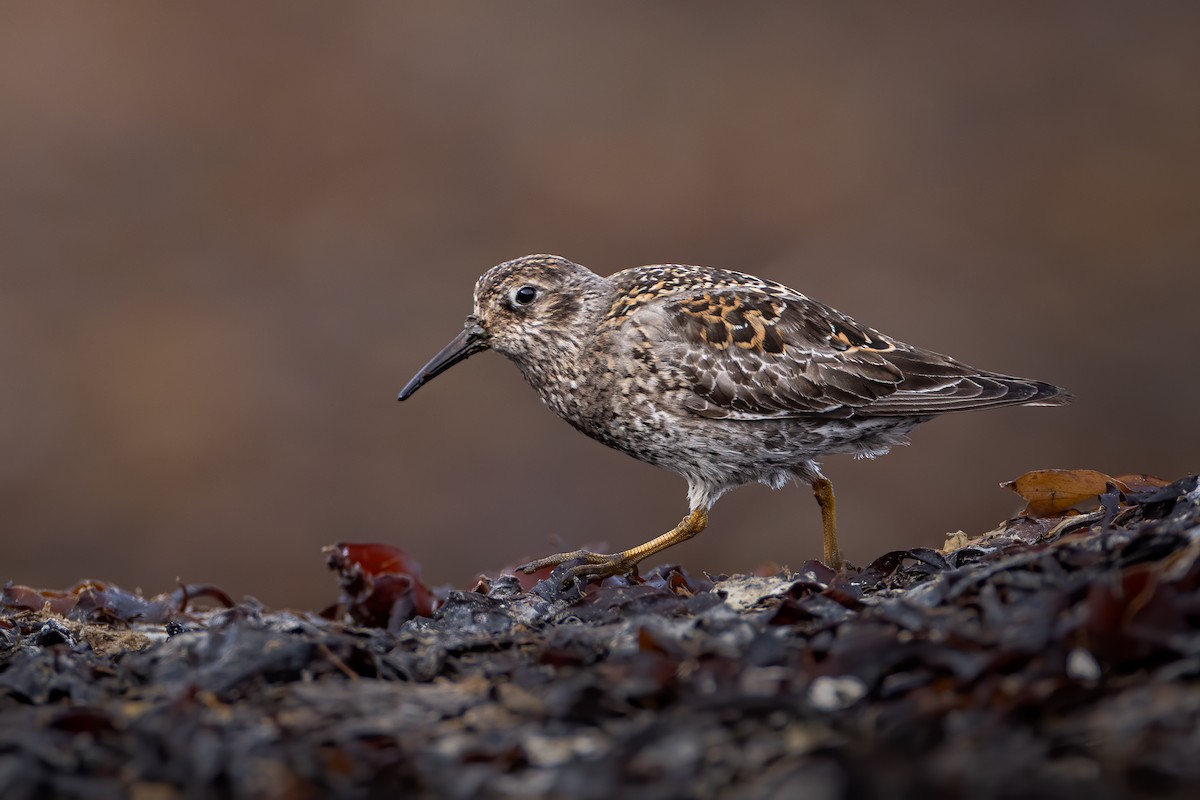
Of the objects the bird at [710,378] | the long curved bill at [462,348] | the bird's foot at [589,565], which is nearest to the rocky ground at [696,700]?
the bird's foot at [589,565]

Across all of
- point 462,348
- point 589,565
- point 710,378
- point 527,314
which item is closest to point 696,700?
point 589,565

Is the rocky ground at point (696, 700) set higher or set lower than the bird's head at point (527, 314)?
lower

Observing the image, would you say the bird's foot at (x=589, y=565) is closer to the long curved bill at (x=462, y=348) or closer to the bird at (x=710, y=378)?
the bird at (x=710, y=378)

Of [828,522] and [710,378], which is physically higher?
[710,378]

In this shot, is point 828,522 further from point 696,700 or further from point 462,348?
point 696,700

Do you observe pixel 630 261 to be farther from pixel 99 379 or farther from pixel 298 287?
pixel 99 379

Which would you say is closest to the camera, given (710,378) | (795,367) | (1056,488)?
(1056,488)
